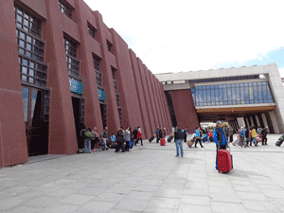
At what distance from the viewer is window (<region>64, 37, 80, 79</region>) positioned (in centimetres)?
1493

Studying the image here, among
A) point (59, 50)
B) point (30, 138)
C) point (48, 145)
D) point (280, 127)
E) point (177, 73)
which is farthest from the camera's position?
point (177, 73)

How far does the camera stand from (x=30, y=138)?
1099cm

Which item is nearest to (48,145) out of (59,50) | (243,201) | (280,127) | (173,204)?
(59,50)

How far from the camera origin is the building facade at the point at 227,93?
43.8m

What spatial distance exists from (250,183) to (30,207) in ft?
18.1

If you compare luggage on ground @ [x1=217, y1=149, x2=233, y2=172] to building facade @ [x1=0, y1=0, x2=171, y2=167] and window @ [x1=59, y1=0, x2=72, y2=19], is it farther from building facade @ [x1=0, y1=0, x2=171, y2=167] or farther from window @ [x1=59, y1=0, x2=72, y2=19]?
window @ [x1=59, y1=0, x2=72, y2=19]

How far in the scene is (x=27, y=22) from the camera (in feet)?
38.0

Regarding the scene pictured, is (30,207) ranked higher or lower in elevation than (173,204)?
higher

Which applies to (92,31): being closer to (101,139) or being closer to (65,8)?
(65,8)

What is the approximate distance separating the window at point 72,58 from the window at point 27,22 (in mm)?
2633

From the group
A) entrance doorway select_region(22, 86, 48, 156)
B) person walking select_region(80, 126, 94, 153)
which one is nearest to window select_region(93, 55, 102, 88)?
person walking select_region(80, 126, 94, 153)

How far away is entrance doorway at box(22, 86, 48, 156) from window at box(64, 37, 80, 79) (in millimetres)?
3753

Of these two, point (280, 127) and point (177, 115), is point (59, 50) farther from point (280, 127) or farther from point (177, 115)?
point (280, 127)

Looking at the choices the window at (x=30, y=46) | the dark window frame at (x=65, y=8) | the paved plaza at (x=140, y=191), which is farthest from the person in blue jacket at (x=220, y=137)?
the dark window frame at (x=65, y=8)
